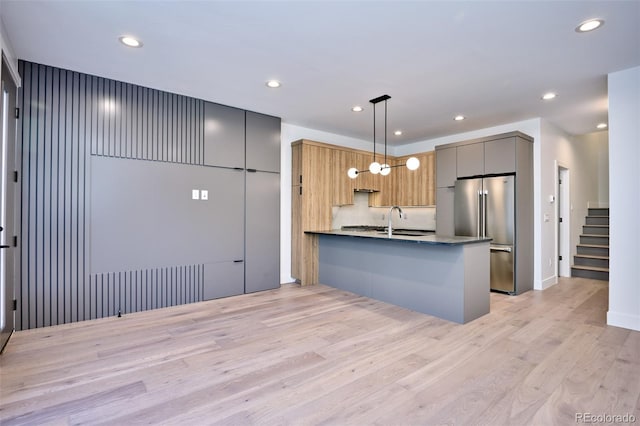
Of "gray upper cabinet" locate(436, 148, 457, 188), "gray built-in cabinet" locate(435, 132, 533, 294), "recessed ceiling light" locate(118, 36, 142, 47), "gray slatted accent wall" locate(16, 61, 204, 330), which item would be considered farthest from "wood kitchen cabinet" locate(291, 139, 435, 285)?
"recessed ceiling light" locate(118, 36, 142, 47)

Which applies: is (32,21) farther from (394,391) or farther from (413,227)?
(413,227)

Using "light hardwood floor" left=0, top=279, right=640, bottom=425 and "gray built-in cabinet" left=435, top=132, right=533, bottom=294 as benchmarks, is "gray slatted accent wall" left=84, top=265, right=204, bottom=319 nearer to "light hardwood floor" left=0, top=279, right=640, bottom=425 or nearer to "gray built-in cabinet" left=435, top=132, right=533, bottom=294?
"light hardwood floor" left=0, top=279, right=640, bottom=425

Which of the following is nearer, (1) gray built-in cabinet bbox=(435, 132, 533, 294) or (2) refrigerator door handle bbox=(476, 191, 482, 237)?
(1) gray built-in cabinet bbox=(435, 132, 533, 294)

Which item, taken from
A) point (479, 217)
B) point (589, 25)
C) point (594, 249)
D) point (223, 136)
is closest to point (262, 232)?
point (223, 136)

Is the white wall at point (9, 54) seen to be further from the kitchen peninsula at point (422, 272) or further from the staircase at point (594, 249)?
the staircase at point (594, 249)

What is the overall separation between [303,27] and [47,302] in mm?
3740

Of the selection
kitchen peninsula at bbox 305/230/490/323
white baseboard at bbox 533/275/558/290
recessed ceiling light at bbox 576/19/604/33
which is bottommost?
white baseboard at bbox 533/275/558/290

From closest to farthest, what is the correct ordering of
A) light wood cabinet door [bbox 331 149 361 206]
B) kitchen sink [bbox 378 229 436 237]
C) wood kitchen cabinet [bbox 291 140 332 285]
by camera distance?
kitchen sink [bbox 378 229 436 237]
wood kitchen cabinet [bbox 291 140 332 285]
light wood cabinet door [bbox 331 149 361 206]

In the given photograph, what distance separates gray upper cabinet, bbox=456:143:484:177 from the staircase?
117 inches

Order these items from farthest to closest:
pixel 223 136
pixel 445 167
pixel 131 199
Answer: pixel 445 167 < pixel 223 136 < pixel 131 199

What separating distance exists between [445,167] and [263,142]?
318cm

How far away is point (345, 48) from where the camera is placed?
2959 millimetres

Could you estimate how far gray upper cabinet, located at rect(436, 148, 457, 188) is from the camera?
5531mm

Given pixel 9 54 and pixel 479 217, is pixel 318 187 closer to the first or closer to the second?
pixel 479 217
